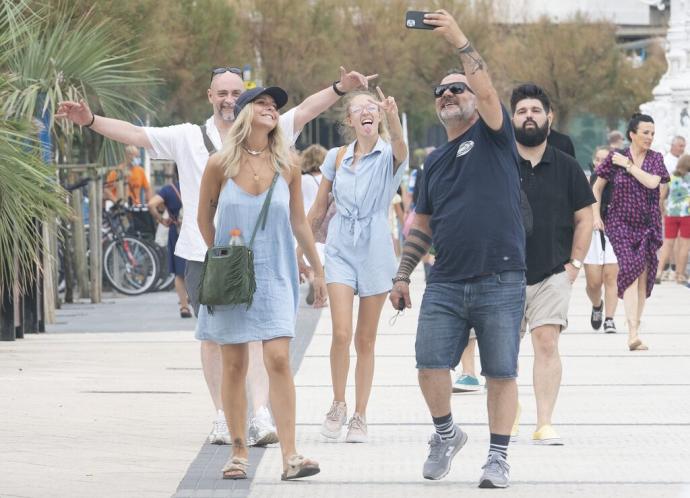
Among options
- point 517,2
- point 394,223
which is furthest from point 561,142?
point 517,2

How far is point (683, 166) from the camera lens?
21.3 metres

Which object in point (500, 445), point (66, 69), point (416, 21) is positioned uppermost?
point (66, 69)

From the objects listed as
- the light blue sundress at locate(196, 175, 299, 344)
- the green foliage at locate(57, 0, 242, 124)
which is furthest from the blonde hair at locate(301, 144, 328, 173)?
the green foliage at locate(57, 0, 242, 124)

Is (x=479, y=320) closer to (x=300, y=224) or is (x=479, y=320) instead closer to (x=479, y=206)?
(x=479, y=206)

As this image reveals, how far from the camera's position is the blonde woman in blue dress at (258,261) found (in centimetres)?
716

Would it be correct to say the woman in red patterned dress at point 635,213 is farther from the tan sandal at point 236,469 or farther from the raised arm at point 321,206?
the tan sandal at point 236,469

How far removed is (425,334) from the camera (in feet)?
23.5

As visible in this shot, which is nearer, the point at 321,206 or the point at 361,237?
the point at 361,237

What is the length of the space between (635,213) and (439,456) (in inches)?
252

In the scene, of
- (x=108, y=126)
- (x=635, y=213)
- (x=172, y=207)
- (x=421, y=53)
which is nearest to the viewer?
(x=108, y=126)

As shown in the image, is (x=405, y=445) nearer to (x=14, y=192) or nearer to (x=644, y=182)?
(x=14, y=192)

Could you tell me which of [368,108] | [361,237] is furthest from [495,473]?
[368,108]

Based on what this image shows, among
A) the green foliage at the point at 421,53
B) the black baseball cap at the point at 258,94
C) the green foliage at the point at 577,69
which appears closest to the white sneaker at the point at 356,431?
the black baseball cap at the point at 258,94

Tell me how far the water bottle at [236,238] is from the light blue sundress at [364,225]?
1570 mm
